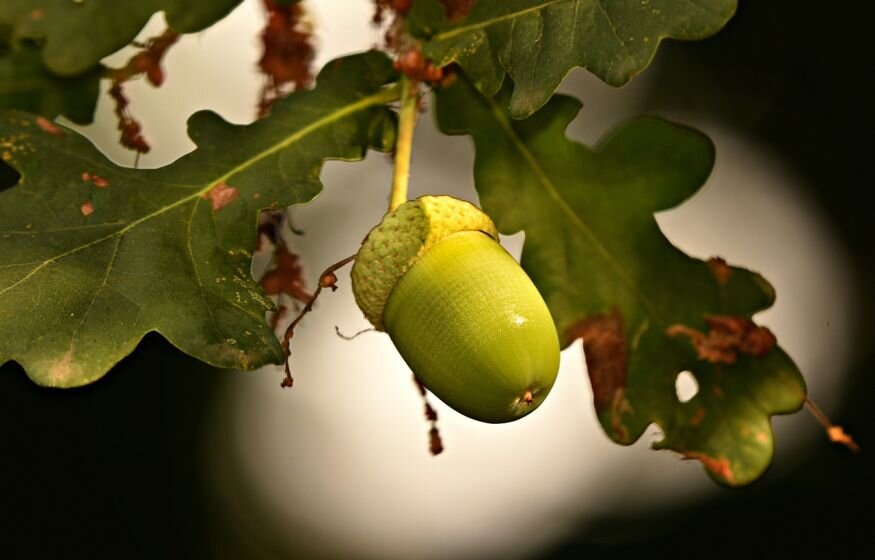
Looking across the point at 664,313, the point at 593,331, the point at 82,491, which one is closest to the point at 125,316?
the point at 593,331

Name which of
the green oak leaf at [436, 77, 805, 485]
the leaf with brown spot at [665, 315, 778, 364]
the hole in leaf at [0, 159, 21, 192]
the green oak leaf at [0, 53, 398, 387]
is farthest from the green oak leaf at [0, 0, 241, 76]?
the leaf with brown spot at [665, 315, 778, 364]

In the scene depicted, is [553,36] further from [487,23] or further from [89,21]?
[89,21]

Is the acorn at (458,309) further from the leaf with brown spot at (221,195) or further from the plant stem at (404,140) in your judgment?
the leaf with brown spot at (221,195)

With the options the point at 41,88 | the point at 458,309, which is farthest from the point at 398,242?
the point at 41,88

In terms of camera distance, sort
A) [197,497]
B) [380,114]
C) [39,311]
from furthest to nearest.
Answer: [197,497] → [380,114] → [39,311]

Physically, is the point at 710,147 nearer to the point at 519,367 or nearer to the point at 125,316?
the point at 519,367
